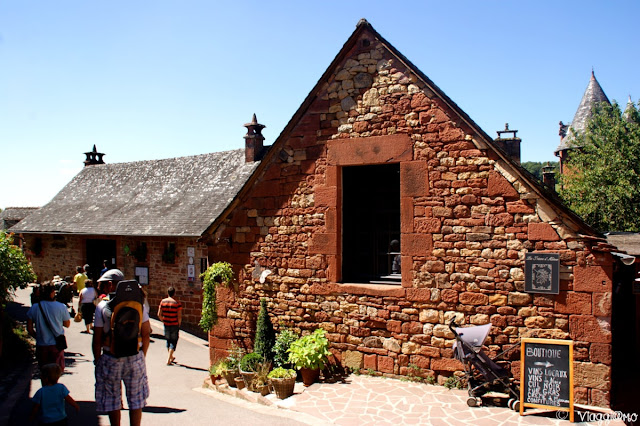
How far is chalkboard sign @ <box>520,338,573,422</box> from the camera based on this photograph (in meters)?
5.87

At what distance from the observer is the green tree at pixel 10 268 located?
9.69 m

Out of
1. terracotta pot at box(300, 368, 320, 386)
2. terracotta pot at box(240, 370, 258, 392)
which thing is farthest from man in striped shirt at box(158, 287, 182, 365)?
terracotta pot at box(300, 368, 320, 386)

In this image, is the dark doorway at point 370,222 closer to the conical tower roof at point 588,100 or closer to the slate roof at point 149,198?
the slate roof at point 149,198

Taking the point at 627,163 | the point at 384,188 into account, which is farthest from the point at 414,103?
the point at 627,163

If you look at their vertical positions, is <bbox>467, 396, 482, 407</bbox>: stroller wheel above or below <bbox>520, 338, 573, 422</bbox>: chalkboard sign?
below

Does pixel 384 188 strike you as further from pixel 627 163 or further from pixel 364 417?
pixel 627 163

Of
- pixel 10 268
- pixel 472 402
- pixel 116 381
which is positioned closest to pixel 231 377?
pixel 116 381

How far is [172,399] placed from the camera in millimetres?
7441

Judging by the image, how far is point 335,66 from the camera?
312 inches

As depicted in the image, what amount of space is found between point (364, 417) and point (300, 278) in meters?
2.77

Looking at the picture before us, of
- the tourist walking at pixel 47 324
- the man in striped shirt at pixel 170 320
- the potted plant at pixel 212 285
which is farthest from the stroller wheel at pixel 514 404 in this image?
the man in striped shirt at pixel 170 320

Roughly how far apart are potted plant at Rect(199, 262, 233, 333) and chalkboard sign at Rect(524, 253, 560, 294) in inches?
203

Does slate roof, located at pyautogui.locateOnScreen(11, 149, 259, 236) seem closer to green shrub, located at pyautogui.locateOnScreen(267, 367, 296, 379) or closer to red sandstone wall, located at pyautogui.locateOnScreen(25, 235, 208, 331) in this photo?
red sandstone wall, located at pyautogui.locateOnScreen(25, 235, 208, 331)

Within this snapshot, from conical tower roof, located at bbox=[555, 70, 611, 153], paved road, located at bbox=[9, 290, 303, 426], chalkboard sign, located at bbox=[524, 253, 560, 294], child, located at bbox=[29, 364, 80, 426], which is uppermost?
conical tower roof, located at bbox=[555, 70, 611, 153]
